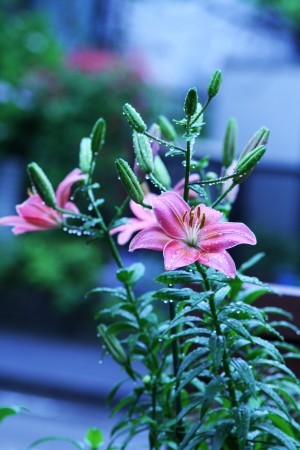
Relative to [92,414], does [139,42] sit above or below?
above

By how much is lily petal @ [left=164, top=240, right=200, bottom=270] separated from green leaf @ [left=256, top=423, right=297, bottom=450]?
20 centimetres

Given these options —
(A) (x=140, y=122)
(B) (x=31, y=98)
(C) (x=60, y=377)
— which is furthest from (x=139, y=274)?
(B) (x=31, y=98)

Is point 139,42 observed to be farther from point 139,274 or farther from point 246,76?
point 139,274

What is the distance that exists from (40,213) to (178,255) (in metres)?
0.24

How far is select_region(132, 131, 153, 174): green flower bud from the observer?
2.49 ft

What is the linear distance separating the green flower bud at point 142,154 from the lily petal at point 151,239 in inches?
3.2

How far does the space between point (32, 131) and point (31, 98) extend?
0.85 ft

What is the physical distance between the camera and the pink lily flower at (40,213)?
2.79 feet

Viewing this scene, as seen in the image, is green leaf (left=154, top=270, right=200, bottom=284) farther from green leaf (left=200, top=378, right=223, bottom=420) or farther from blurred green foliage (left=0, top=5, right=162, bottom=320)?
blurred green foliage (left=0, top=5, right=162, bottom=320)

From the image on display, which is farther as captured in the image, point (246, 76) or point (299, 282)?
point (246, 76)

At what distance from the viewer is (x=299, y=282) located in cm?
480

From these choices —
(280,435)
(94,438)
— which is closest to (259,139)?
(280,435)

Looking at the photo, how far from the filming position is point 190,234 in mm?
694

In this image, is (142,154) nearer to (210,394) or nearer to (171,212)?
(171,212)
